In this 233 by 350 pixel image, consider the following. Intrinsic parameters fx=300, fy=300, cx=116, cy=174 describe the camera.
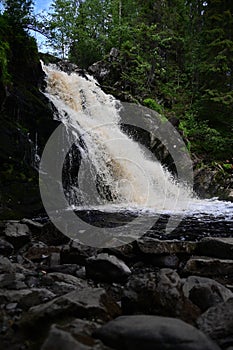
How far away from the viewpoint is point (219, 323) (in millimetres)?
1939

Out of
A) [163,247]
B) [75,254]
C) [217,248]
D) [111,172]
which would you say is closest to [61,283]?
[75,254]

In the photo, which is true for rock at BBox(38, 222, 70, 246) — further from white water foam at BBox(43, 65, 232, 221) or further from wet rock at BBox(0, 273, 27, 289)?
white water foam at BBox(43, 65, 232, 221)

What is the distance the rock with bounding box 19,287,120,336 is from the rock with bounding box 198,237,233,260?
6.59 feet

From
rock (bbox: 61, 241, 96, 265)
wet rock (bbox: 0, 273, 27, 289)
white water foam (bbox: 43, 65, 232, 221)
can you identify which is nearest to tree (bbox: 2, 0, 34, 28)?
white water foam (bbox: 43, 65, 232, 221)

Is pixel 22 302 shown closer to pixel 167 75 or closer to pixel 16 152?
pixel 16 152

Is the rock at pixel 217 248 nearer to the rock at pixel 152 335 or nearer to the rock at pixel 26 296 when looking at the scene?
the rock at pixel 26 296

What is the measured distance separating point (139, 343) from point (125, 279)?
1.57 metres

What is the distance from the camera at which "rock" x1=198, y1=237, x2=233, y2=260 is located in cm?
377

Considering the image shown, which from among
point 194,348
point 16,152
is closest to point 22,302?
point 194,348

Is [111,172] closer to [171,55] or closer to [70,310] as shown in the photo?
[70,310]

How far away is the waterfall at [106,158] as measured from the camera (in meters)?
9.17

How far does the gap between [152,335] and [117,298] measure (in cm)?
117

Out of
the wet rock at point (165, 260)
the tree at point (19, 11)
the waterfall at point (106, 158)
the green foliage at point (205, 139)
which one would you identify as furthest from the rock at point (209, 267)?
the green foliage at point (205, 139)

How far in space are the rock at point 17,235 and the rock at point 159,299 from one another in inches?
103
